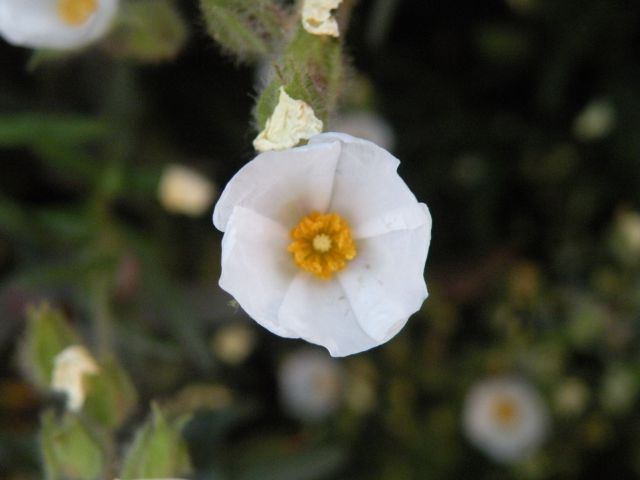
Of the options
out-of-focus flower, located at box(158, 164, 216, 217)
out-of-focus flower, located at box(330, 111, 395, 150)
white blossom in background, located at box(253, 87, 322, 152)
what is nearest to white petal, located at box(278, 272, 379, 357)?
white blossom in background, located at box(253, 87, 322, 152)

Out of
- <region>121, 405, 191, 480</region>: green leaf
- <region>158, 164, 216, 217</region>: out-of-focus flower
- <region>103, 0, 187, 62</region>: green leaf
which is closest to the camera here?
<region>121, 405, 191, 480</region>: green leaf

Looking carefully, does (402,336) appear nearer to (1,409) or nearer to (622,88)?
(622,88)

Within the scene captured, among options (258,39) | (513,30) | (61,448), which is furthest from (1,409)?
(513,30)

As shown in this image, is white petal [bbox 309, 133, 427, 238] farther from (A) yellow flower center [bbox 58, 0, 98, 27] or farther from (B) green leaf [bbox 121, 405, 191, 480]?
(A) yellow flower center [bbox 58, 0, 98, 27]

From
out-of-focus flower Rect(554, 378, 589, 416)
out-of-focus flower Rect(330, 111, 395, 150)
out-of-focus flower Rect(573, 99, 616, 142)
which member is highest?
out-of-focus flower Rect(573, 99, 616, 142)

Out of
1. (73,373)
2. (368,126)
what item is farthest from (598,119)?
(73,373)

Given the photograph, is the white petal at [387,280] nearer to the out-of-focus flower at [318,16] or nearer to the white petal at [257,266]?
the white petal at [257,266]

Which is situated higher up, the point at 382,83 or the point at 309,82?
the point at 309,82
